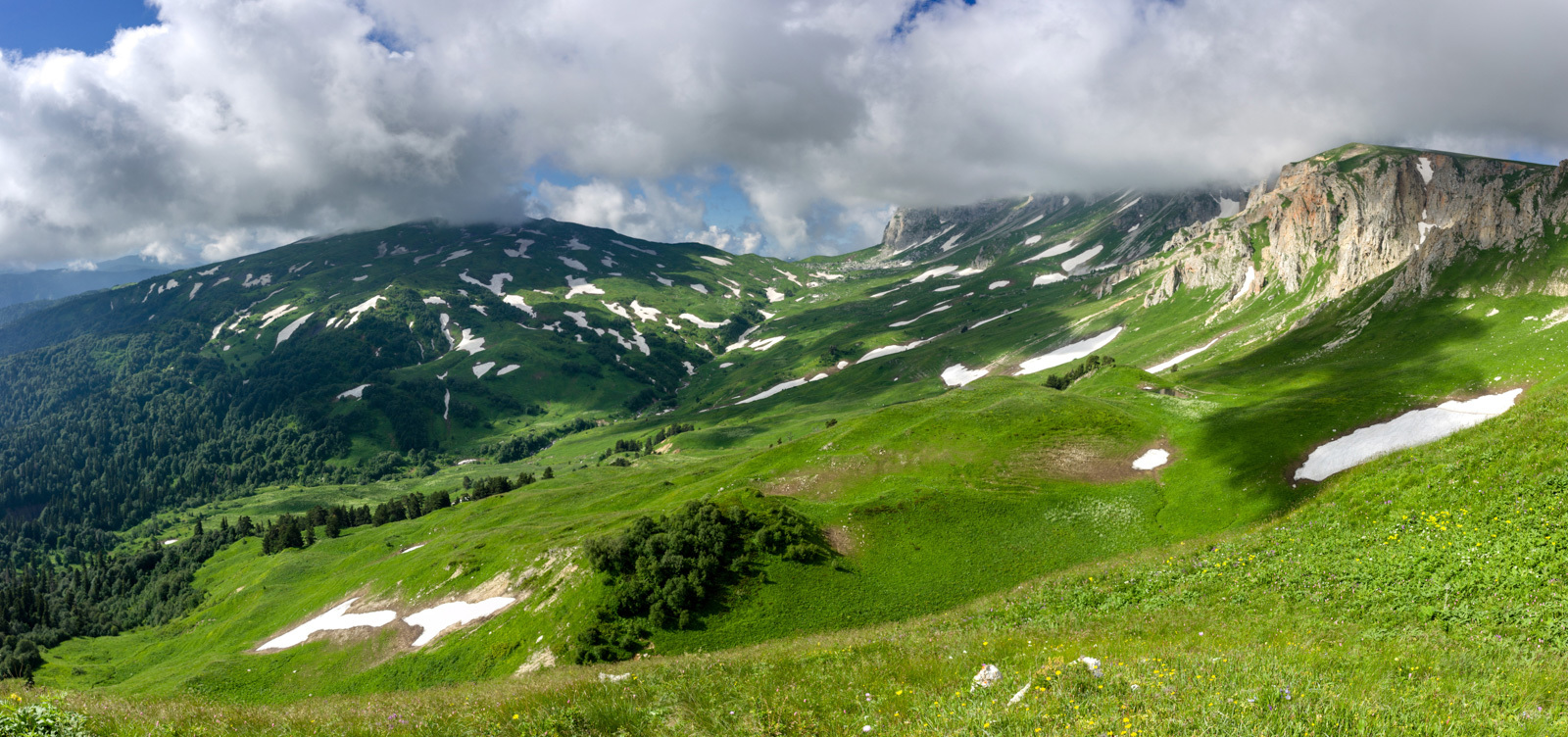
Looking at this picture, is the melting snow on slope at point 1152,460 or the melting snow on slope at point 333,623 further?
the melting snow on slope at point 1152,460

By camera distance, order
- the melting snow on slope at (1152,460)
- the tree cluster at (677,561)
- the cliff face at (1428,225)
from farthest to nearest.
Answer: the cliff face at (1428,225) → the melting snow on slope at (1152,460) → the tree cluster at (677,561)

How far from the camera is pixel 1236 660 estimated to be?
13.0 metres

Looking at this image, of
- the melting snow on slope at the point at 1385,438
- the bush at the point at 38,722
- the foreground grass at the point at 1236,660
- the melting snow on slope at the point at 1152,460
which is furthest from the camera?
the melting snow on slope at the point at 1152,460

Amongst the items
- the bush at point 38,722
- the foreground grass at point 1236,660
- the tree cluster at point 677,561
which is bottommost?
the tree cluster at point 677,561

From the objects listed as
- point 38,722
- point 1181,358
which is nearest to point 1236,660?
point 38,722

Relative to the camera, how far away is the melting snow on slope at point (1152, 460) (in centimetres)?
6956

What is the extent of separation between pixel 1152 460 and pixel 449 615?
72.1m

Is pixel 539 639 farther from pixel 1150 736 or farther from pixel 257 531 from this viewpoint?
pixel 257 531

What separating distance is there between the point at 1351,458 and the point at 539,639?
71.6 meters

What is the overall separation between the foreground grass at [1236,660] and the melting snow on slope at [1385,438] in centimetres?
3886

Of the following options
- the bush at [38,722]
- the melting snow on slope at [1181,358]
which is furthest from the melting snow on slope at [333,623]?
the melting snow on slope at [1181,358]

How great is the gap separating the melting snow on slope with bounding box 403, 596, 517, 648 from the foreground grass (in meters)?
42.7

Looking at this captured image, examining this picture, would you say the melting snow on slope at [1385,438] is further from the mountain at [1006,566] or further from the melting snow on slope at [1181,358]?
the melting snow on slope at [1181,358]

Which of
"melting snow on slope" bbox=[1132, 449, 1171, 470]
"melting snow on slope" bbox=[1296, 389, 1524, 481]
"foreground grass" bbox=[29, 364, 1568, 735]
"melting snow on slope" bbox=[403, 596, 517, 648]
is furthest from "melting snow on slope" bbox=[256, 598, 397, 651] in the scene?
"melting snow on slope" bbox=[1296, 389, 1524, 481]
